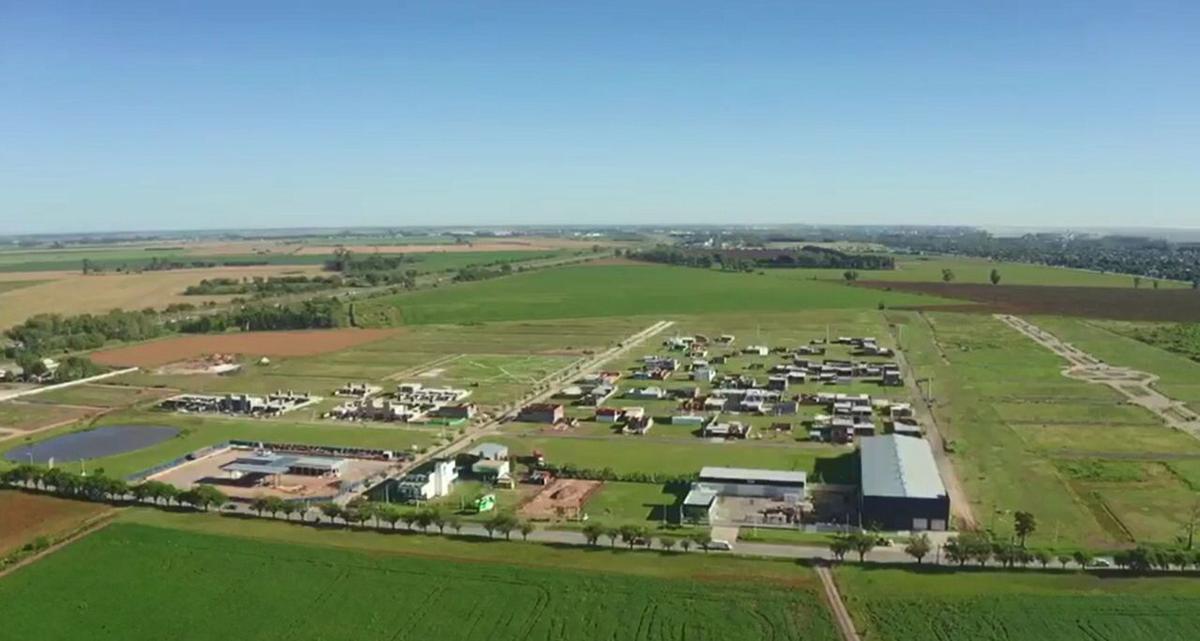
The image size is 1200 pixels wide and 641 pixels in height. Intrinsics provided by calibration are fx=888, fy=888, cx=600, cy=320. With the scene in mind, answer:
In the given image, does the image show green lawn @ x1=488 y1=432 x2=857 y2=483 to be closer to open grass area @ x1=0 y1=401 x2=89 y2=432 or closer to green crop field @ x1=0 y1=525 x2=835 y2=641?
green crop field @ x1=0 y1=525 x2=835 y2=641

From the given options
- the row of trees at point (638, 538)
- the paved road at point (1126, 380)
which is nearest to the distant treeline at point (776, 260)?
the paved road at point (1126, 380)

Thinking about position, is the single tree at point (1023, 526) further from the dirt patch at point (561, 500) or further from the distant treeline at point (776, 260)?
the distant treeline at point (776, 260)

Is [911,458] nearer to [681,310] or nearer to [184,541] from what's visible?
[184,541]

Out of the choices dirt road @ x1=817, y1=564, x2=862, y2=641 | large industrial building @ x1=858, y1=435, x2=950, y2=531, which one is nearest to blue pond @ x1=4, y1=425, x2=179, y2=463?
dirt road @ x1=817, y1=564, x2=862, y2=641

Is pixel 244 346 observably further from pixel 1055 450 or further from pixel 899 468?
pixel 1055 450

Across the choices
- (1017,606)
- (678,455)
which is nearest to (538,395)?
(678,455)
